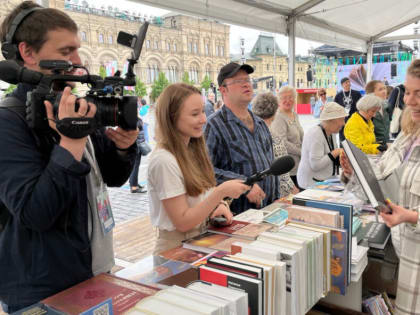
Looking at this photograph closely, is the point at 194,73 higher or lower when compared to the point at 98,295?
higher

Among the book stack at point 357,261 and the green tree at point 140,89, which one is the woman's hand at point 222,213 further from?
the green tree at point 140,89

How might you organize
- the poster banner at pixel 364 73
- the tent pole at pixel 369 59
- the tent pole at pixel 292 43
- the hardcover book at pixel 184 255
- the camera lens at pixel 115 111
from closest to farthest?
the camera lens at pixel 115 111 < the hardcover book at pixel 184 255 < the tent pole at pixel 292 43 < the poster banner at pixel 364 73 < the tent pole at pixel 369 59

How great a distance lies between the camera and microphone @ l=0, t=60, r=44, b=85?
0.83 metres

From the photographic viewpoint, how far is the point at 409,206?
4.54 ft

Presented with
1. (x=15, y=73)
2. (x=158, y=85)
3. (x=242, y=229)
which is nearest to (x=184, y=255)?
(x=242, y=229)

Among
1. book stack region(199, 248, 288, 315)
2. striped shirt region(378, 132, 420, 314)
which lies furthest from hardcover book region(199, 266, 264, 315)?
striped shirt region(378, 132, 420, 314)

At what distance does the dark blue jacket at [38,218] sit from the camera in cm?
84

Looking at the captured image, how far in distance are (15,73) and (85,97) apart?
0.17 meters

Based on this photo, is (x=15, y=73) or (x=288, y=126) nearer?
(x=15, y=73)

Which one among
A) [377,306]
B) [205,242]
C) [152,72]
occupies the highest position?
[152,72]

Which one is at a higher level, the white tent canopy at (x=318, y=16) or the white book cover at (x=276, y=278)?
the white tent canopy at (x=318, y=16)

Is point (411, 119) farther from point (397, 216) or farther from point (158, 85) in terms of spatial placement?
point (158, 85)

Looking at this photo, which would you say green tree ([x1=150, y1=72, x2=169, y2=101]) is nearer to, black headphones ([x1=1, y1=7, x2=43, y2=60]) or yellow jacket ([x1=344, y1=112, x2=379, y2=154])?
yellow jacket ([x1=344, y1=112, x2=379, y2=154])

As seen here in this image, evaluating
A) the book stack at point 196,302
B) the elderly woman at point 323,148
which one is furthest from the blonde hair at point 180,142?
the elderly woman at point 323,148
